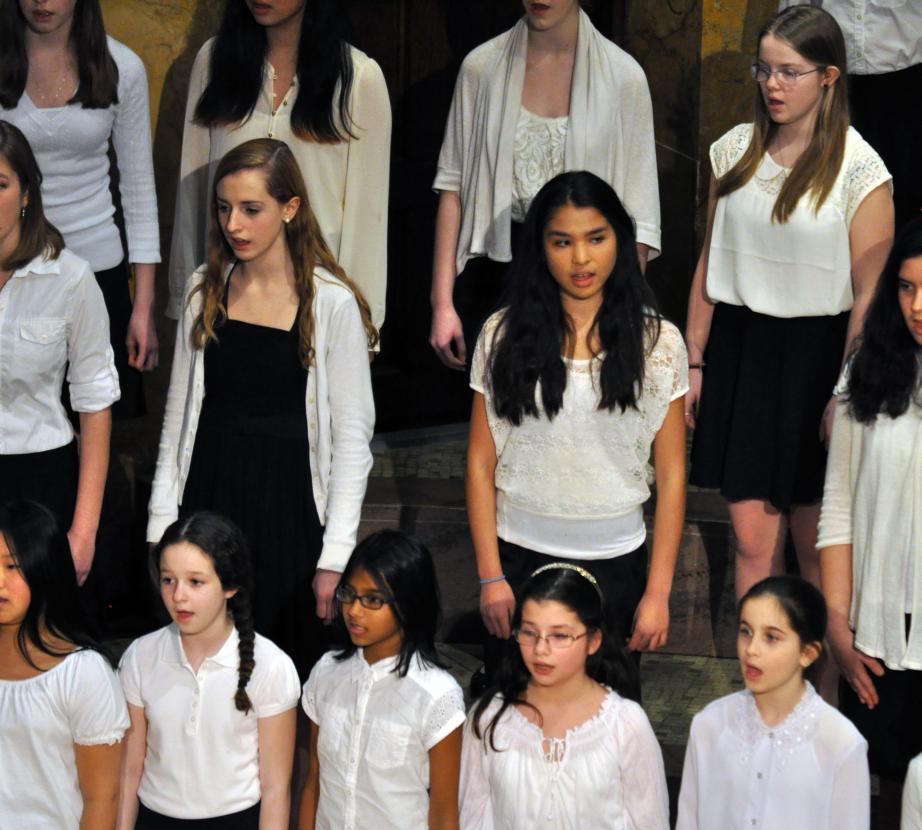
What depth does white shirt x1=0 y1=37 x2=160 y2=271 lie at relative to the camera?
4633mm

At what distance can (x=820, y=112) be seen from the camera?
14.0 feet

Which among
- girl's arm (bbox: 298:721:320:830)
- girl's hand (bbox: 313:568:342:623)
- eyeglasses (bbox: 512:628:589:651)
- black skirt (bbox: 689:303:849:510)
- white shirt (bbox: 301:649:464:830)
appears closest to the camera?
eyeglasses (bbox: 512:628:589:651)

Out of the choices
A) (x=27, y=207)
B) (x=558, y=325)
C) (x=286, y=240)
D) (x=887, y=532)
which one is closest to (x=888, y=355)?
(x=887, y=532)

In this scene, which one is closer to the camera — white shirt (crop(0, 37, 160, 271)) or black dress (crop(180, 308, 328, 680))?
black dress (crop(180, 308, 328, 680))

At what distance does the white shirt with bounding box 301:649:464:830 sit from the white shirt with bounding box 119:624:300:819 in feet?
0.47

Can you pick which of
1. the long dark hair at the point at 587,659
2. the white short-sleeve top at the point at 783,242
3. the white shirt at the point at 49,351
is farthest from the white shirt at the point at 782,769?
the white shirt at the point at 49,351

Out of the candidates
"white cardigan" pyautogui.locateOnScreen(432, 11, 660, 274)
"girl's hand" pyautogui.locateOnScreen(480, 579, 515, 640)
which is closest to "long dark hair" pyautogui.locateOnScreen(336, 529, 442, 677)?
"girl's hand" pyautogui.locateOnScreen(480, 579, 515, 640)

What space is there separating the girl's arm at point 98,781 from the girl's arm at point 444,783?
660 millimetres

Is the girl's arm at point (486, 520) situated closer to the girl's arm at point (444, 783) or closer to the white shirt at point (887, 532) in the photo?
the girl's arm at point (444, 783)

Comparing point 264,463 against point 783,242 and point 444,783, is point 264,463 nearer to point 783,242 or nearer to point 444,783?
point 444,783

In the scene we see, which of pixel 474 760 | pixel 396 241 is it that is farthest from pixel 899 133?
pixel 474 760

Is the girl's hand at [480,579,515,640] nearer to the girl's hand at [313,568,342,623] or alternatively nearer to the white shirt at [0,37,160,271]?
the girl's hand at [313,568,342,623]

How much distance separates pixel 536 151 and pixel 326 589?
1.27 metres

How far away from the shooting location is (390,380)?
6332mm
